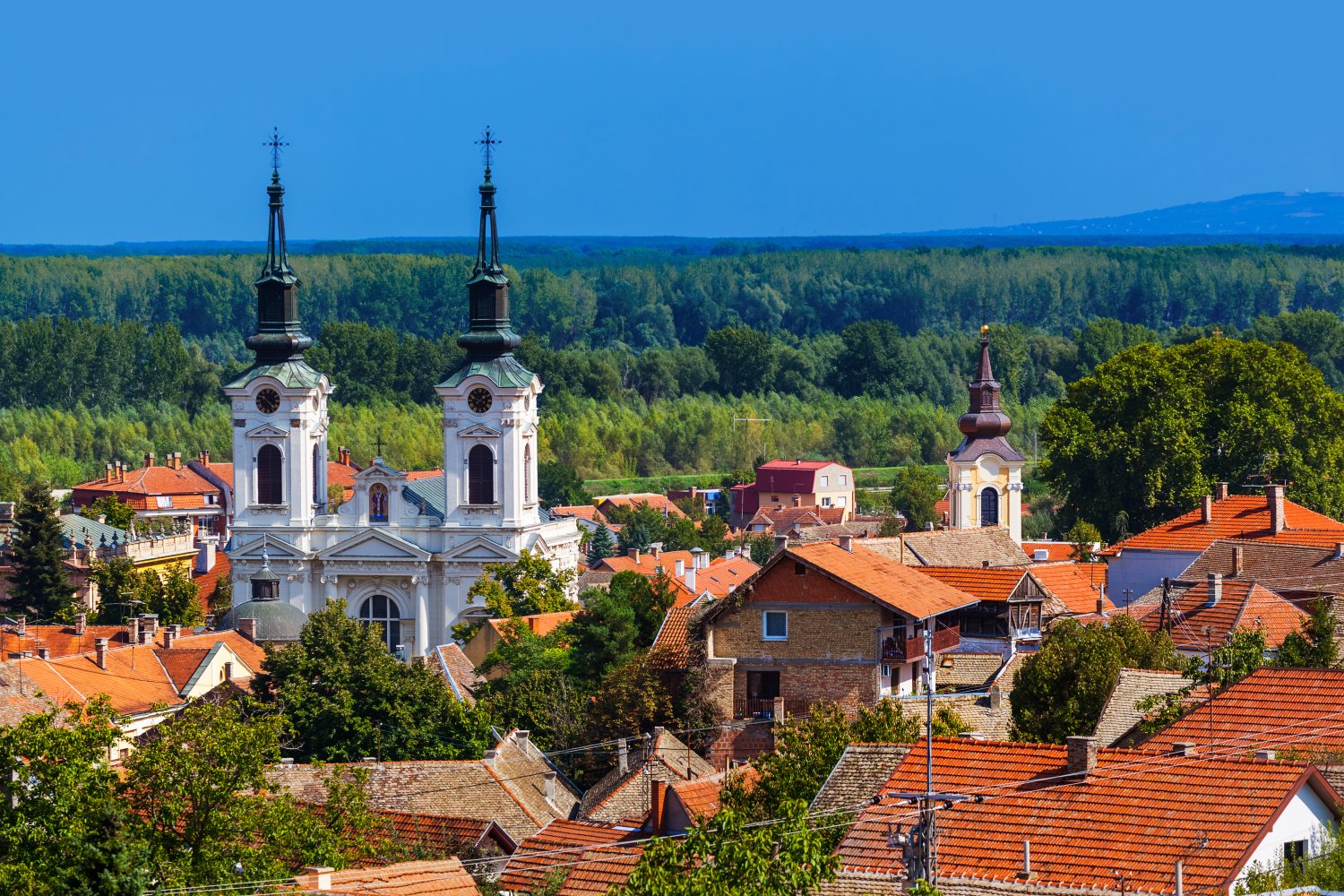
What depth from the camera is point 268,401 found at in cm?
7225

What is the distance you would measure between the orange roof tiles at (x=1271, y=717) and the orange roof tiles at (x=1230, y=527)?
27052 millimetres

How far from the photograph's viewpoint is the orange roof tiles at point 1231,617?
143 ft

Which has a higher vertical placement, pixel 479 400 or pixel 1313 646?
pixel 479 400

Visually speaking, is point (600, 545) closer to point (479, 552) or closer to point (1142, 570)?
point (479, 552)

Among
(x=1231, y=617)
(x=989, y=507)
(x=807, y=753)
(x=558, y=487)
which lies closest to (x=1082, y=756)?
(x=807, y=753)

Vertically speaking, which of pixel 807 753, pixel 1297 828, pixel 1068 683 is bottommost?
pixel 1297 828

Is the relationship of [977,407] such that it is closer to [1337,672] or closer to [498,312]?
[498,312]

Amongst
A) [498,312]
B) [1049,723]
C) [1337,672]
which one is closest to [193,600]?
[498,312]

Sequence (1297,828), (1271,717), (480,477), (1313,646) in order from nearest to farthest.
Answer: (1297,828)
(1271,717)
(1313,646)
(480,477)

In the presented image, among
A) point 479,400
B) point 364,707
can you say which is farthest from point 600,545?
point 364,707

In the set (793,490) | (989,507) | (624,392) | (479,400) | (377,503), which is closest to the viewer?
(479,400)

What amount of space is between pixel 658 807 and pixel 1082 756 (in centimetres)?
729

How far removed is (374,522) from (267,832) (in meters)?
40.1

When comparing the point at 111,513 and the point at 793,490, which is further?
the point at 793,490
